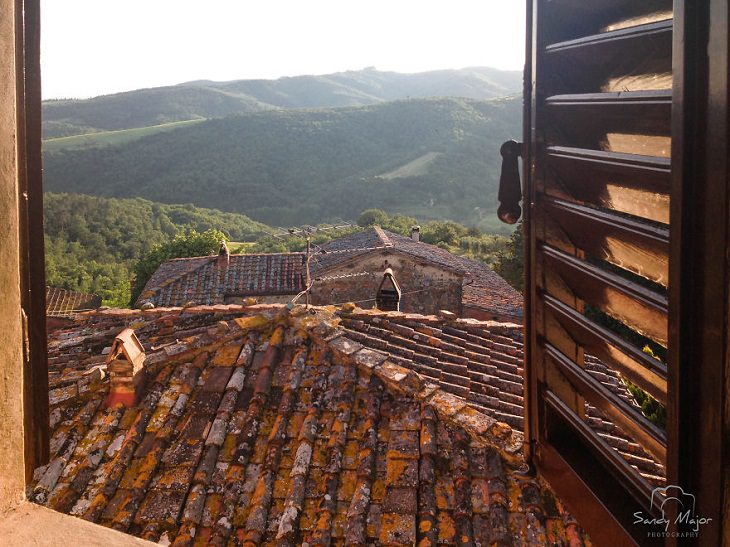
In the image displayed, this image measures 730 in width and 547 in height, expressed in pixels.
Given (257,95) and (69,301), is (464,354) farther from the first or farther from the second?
(257,95)

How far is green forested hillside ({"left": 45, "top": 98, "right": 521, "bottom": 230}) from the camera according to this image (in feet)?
172

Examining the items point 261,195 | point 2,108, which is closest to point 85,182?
point 261,195

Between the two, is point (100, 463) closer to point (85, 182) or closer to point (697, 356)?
point (697, 356)

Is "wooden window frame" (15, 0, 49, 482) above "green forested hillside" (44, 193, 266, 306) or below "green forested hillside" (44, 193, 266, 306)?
above

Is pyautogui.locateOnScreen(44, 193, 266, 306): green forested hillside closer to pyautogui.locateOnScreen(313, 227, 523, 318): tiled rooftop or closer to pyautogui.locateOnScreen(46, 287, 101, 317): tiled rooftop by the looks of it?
pyautogui.locateOnScreen(46, 287, 101, 317): tiled rooftop

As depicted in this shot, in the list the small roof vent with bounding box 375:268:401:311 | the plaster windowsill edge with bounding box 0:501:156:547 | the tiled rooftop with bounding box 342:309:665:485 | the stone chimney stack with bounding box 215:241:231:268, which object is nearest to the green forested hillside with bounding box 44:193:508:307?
the stone chimney stack with bounding box 215:241:231:268

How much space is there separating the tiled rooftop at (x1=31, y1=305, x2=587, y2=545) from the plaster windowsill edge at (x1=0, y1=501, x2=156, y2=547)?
95.7 inches

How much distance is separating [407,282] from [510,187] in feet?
52.2

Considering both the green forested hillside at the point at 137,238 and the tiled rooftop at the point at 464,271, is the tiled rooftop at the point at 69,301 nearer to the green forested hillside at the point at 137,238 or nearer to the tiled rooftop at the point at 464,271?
the green forested hillside at the point at 137,238

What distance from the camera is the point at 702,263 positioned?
104 centimetres

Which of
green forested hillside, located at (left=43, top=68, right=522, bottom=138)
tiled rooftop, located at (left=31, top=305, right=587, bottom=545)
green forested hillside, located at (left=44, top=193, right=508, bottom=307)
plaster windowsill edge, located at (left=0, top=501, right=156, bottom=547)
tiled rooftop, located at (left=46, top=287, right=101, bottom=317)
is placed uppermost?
Answer: green forested hillside, located at (left=43, top=68, right=522, bottom=138)

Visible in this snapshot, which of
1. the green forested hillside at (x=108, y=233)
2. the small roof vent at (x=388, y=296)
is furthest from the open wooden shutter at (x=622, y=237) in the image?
the green forested hillside at (x=108, y=233)

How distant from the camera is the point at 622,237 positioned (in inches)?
54.4

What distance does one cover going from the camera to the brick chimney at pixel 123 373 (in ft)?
17.2
